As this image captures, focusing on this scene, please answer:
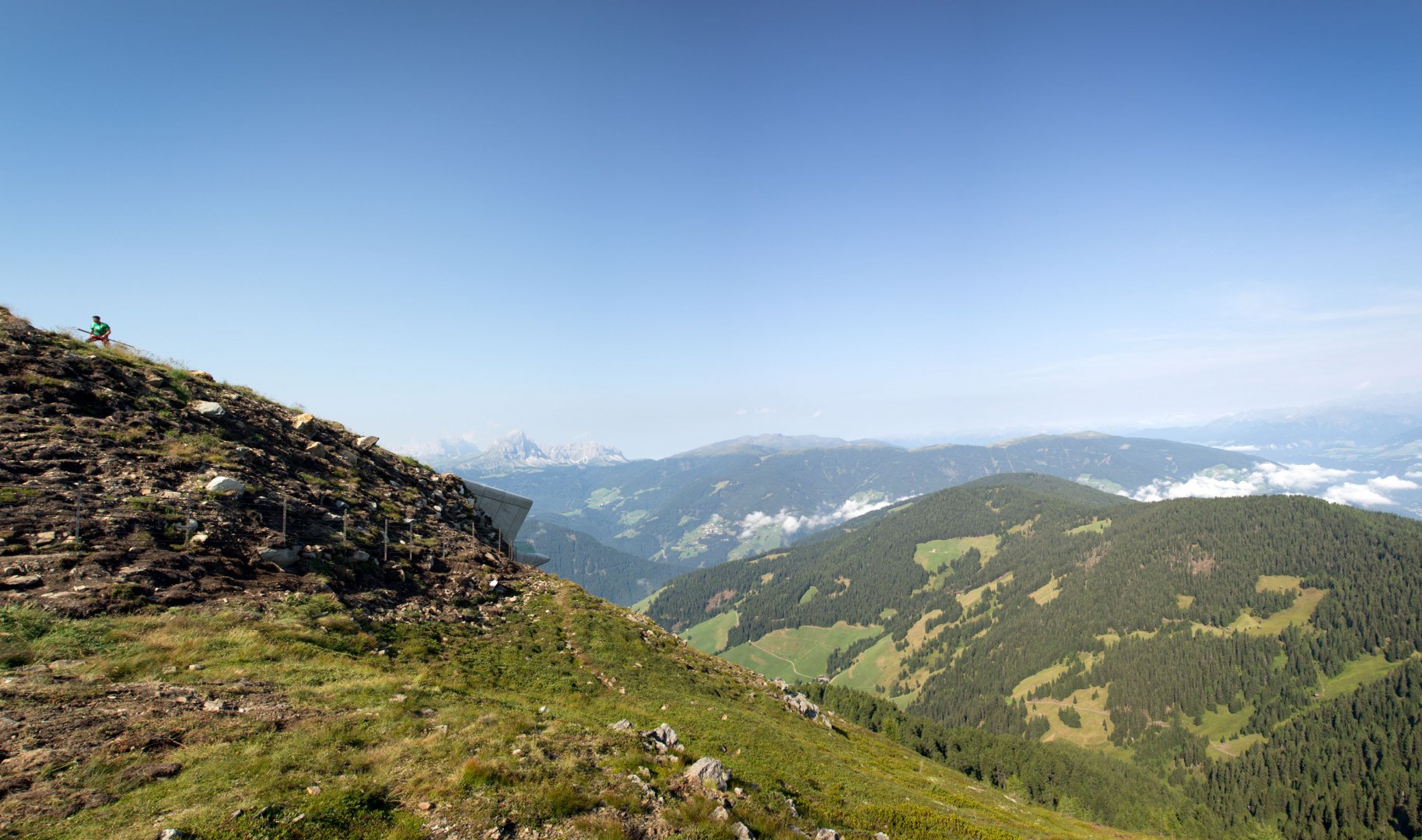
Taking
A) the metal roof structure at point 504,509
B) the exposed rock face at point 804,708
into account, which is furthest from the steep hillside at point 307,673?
the metal roof structure at point 504,509

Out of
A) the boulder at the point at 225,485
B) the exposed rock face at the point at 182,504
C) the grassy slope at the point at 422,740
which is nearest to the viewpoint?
the grassy slope at the point at 422,740

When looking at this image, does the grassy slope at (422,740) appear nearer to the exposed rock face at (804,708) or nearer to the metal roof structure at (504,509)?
the exposed rock face at (804,708)

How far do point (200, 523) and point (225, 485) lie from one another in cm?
252

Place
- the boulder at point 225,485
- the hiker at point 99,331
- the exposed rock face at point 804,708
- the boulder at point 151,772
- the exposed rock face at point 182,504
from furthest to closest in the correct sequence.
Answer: the exposed rock face at point 804,708 < the hiker at point 99,331 < the boulder at point 225,485 < the exposed rock face at point 182,504 < the boulder at point 151,772

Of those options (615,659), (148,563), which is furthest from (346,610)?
(615,659)

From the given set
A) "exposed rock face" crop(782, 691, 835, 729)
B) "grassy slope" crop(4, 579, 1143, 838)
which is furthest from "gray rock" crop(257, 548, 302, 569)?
"exposed rock face" crop(782, 691, 835, 729)

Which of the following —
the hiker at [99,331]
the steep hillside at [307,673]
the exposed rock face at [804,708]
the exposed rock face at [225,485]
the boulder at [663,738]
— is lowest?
the exposed rock face at [804,708]

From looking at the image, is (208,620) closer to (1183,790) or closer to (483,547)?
(483,547)

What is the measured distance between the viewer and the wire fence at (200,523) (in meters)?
18.0

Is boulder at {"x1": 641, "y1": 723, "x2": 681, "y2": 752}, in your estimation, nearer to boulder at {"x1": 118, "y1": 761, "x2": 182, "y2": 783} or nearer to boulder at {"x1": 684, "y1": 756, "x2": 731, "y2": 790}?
boulder at {"x1": 684, "y1": 756, "x2": 731, "y2": 790}

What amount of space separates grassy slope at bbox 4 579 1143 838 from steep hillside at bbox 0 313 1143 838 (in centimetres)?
8

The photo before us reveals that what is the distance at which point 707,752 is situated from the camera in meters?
20.8

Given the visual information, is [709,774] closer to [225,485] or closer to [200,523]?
[200,523]

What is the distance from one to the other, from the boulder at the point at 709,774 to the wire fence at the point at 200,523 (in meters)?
20.0
